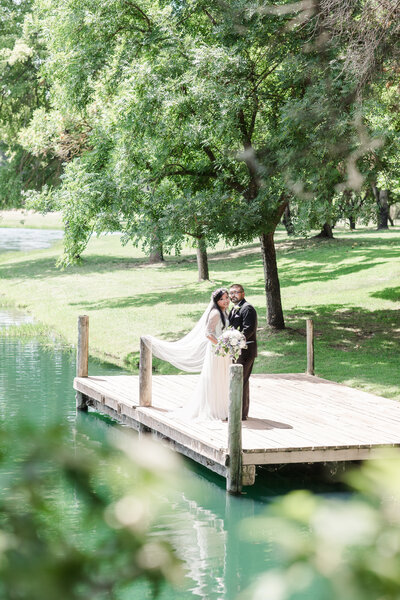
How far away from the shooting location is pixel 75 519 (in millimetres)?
1631

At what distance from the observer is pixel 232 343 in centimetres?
1177

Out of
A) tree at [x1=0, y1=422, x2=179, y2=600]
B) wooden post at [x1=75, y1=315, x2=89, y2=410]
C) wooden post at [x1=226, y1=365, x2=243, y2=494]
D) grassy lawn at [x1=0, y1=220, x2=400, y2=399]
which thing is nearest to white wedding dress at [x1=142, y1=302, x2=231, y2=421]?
wooden post at [x1=226, y1=365, x2=243, y2=494]

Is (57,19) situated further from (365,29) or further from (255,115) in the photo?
(365,29)

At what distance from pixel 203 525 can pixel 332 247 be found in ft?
101

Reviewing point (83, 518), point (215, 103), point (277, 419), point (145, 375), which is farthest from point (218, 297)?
point (83, 518)

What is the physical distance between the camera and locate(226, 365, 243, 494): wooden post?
410 inches

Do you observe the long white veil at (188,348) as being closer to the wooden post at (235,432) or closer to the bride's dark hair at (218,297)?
the bride's dark hair at (218,297)

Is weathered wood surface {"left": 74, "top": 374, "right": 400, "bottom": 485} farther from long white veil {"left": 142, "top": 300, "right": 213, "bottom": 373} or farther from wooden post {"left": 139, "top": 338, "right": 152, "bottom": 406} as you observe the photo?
long white veil {"left": 142, "top": 300, "right": 213, "bottom": 373}

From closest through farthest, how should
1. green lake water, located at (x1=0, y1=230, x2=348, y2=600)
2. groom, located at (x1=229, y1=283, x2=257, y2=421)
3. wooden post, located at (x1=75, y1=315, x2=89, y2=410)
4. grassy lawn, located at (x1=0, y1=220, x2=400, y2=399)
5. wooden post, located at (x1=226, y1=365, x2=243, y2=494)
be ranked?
green lake water, located at (x1=0, y1=230, x2=348, y2=600) < wooden post, located at (x1=226, y1=365, x2=243, y2=494) < groom, located at (x1=229, y1=283, x2=257, y2=421) < wooden post, located at (x1=75, y1=315, x2=89, y2=410) < grassy lawn, located at (x1=0, y1=220, x2=400, y2=399)

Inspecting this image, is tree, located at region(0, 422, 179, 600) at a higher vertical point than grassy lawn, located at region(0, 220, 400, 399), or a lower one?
higher

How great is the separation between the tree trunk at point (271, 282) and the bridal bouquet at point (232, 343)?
9.58 m

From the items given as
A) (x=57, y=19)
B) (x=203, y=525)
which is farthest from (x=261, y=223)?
(x=203, y=525)

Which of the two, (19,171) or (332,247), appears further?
(19,171)

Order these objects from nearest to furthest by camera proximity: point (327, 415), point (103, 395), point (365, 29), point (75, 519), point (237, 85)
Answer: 1. point (75, 519)
2. point (327, 415)
3. point (103, 395)
4. point (365, 29)
5. point (237, 85)
